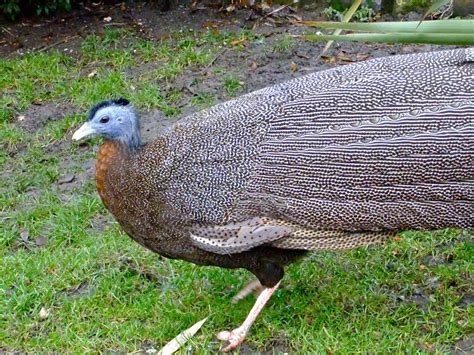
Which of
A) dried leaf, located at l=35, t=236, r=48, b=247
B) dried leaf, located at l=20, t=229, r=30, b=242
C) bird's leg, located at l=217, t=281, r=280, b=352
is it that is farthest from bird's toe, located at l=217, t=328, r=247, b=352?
dried leaf, located at l=20, t=229, r=30, b=242

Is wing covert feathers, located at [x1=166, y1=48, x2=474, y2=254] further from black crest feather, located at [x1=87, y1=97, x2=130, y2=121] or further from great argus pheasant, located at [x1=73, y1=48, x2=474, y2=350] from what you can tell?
black crest feather, located at [x1=87, y1=97, x2=130, y2=121]

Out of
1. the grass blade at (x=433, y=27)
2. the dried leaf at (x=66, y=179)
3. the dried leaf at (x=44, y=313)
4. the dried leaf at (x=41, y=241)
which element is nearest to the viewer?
the grass blade at (x=433, y=27)

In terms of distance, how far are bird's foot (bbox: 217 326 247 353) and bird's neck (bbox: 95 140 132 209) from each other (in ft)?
2.72

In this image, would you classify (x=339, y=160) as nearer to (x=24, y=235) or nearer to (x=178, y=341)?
(x=178, y=341)

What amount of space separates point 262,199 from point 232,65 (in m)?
3.38

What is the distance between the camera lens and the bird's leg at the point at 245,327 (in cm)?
381

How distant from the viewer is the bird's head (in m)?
3.84

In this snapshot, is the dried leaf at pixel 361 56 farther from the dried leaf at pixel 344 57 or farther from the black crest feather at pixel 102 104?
the black crest feather at pixel 102 104

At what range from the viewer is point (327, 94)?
354 centimetres

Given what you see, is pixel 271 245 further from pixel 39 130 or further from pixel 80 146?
pixel 39 130

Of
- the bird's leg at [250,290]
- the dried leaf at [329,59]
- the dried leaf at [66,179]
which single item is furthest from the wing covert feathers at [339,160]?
the dried leaf at [329,59]

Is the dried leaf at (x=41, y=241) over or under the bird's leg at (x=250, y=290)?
under

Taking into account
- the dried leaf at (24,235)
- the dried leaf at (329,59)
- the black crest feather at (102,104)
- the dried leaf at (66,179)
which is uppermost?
the black crest feather at (102,104)

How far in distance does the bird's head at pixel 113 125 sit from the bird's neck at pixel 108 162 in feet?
0.10
